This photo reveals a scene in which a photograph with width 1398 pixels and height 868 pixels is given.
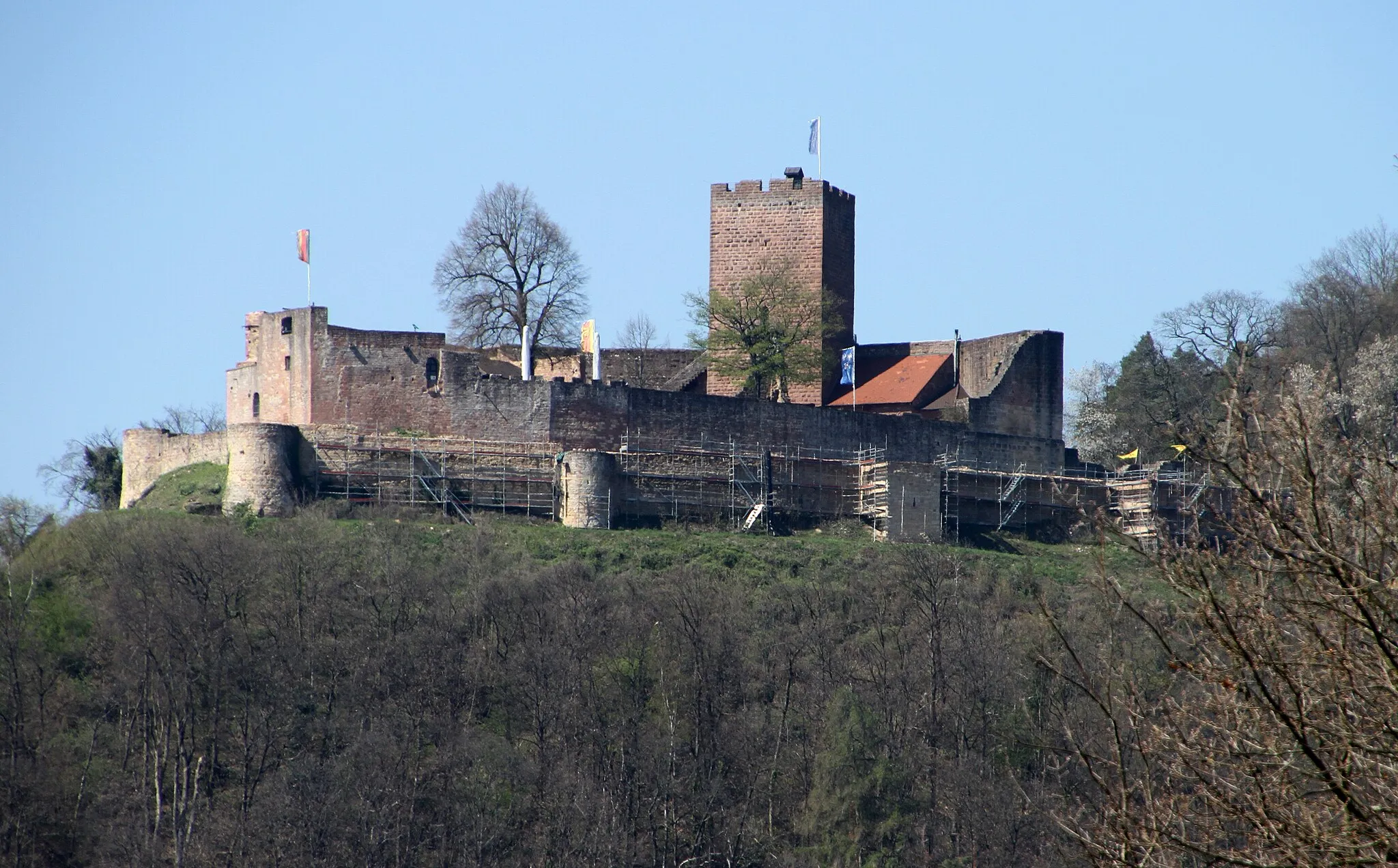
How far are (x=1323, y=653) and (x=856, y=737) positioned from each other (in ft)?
74.3

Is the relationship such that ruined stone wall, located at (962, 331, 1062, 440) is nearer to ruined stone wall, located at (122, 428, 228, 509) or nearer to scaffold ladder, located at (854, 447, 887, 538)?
scaffold ladder, located at (854, 447, 887, 538)

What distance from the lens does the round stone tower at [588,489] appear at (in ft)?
116

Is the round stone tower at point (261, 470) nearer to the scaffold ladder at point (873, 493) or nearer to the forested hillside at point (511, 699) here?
the forested hillside at point (511, 699)

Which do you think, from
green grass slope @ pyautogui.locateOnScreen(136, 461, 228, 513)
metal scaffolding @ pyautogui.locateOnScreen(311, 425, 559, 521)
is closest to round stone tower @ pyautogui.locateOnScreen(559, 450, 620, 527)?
metal scaffolding @ pyautogui.locateOnScreen(311, 425, 559, 521)

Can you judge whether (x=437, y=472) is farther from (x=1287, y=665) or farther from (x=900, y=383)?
(x=1287, y=665)

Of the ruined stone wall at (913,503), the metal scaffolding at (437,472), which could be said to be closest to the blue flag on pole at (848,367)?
the ruined stone wall at (913,503)

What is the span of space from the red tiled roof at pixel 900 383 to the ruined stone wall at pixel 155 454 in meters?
12.7

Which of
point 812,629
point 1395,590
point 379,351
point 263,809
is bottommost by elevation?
point 263,809

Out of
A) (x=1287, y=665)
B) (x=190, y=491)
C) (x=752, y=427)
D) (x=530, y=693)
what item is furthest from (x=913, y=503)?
(x=1287, y=665)

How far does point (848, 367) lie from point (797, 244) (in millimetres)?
2848

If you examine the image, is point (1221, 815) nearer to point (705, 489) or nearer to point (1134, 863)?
point (1134, 863)

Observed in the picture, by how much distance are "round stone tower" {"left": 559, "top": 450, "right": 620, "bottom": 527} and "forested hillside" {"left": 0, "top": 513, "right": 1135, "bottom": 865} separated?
633mm

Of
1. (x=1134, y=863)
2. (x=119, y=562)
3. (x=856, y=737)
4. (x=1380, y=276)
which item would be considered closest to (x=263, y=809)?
(x=119, y=562)

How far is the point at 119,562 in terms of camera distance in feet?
107
